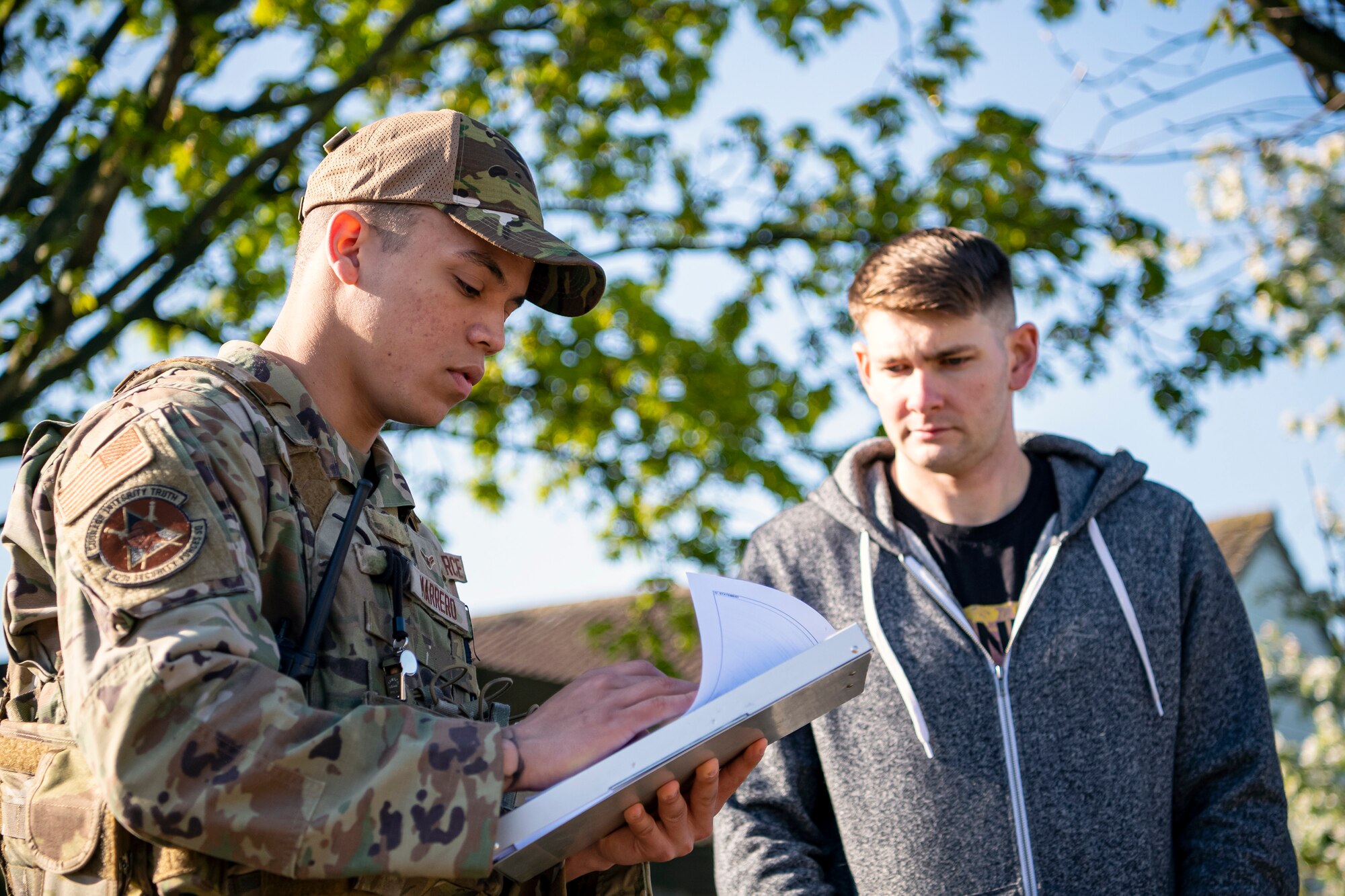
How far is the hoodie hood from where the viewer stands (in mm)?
3047

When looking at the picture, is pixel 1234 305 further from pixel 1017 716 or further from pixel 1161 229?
pixel 1017 716

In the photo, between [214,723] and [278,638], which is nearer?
[214,723]

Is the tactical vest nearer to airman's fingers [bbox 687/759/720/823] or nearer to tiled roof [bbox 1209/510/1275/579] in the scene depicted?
airman's fingers [bbox 687/759/720/823]

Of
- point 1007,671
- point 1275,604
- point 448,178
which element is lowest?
point 1275,604

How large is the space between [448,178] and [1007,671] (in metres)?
1.75

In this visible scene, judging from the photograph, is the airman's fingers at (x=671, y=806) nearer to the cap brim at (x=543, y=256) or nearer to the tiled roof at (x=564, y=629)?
the cap brim at (x=543, y=256)

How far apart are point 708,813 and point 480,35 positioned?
8.04 meters

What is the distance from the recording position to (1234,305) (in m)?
7.48

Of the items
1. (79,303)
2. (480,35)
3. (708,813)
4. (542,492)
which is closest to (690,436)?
(542,492)

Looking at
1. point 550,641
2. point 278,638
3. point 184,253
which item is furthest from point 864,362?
point 550,641

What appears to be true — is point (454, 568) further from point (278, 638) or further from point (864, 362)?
point (864, 362)

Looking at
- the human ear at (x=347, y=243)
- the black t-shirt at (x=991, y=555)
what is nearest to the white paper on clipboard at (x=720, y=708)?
the human ear at (x=347, y=243)

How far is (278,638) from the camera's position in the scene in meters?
1.74

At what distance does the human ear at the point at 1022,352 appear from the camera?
3.26 metres
